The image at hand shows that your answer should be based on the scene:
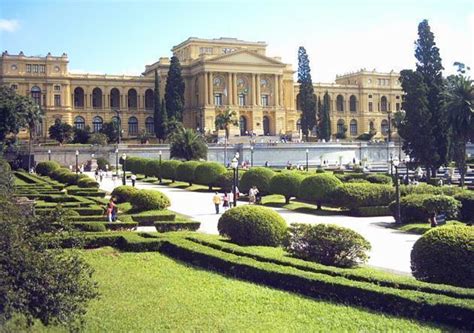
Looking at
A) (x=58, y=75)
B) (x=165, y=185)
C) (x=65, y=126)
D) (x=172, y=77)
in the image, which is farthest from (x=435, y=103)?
(x=58, y=75)

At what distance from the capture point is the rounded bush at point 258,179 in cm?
3906

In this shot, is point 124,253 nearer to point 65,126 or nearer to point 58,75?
point 65,126

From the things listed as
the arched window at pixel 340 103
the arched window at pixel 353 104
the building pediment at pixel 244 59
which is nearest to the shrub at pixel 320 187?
the building pediment at pixel 244 59

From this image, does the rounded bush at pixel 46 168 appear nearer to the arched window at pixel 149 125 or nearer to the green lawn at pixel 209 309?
the arched window at pixel 149 125

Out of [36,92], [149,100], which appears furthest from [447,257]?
[149,100]

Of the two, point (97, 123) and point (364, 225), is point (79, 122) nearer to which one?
point (97, 123)

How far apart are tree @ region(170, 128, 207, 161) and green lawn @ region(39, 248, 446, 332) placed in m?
46.1

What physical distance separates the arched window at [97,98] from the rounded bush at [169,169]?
161 ft

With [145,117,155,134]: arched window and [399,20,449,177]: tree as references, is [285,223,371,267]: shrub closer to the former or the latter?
[399,20,449,177]: tree

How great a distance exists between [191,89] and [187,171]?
56182 millimetres

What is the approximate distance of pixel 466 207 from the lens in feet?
91.1

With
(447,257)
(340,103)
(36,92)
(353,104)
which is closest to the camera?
(447,257)

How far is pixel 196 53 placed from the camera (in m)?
108

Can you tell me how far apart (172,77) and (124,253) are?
69582 millimetres
